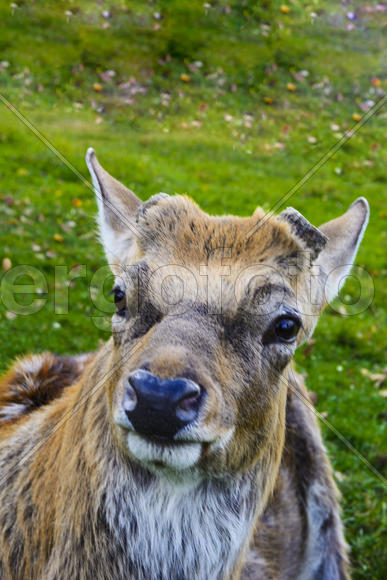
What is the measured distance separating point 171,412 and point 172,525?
0.88m

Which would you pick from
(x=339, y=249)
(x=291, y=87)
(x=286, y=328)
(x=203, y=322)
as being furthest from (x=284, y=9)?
(x=203, y=322)

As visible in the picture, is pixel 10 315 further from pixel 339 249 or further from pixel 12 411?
pixel 339 249

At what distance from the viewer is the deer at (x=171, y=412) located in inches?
125

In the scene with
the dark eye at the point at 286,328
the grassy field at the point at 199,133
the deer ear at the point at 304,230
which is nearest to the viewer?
the dark eye at the point at 286,328

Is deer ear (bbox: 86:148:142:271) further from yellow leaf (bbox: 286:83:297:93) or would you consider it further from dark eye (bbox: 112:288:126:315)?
yellow leaf (bbox: 286:83:297:93)

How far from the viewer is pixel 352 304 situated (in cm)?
1122

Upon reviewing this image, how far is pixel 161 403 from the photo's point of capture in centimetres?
296

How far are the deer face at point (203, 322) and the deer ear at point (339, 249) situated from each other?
0.01m

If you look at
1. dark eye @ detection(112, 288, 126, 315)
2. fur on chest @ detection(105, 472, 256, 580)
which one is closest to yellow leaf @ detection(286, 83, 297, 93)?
dark eye @ detection(112, 288, 126, 315)

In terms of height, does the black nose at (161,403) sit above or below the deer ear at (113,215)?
below

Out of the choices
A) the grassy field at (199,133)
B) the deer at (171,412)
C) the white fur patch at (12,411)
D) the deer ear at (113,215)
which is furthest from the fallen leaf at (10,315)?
the deer ear at (113,215)

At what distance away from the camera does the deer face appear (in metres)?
3.08

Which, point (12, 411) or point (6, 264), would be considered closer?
point (12, 411)

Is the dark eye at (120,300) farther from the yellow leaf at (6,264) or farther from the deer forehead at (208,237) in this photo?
the yellow leaf at (6,264)
